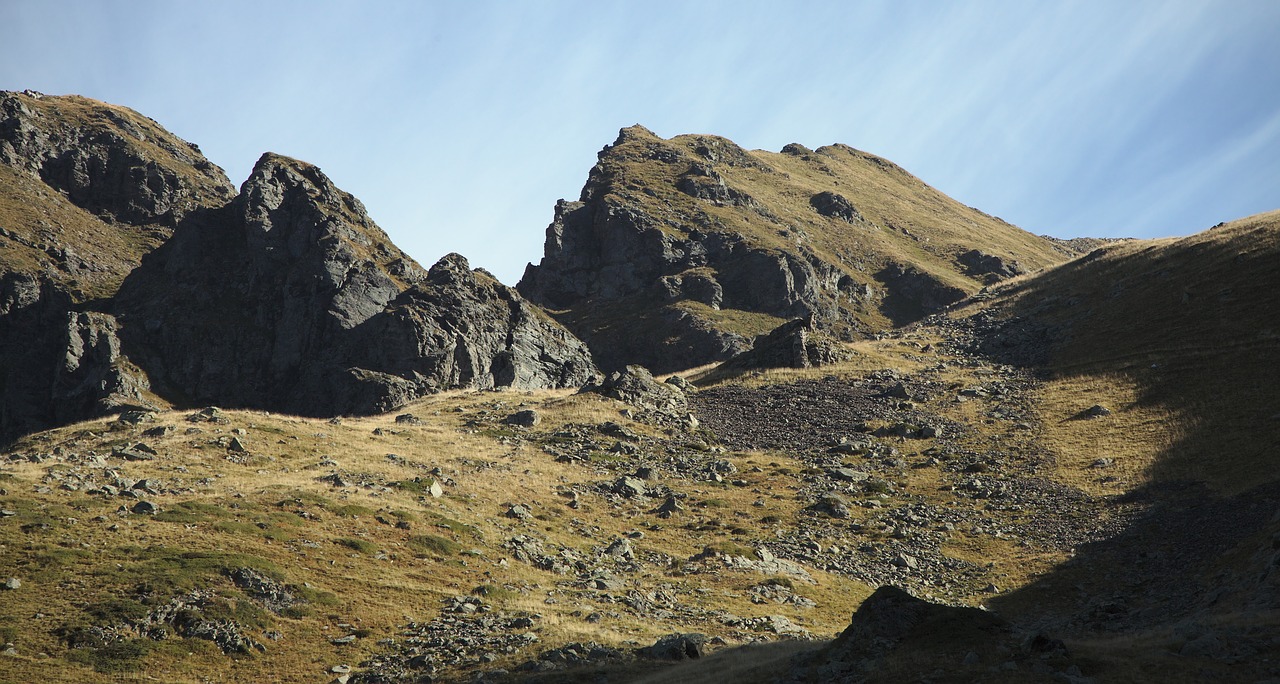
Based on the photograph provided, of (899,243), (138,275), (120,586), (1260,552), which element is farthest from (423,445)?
(899,243)

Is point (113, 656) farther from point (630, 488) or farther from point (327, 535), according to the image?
point (630, 488)

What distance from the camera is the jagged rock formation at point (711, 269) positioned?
488 feet

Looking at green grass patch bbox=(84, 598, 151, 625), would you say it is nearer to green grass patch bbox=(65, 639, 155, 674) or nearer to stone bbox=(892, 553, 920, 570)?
green grass patch bbox=(65, 639, 155, 674)

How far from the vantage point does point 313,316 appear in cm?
12644

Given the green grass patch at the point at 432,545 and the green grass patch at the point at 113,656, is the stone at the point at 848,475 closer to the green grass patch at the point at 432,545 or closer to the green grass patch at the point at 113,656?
the green grass patch at the point at 432,545

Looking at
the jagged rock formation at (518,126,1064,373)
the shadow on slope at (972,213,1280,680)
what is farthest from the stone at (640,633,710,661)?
the jagged rock formation at (518,126,1064,373)

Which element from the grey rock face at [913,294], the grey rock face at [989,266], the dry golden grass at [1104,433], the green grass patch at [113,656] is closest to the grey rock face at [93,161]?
the grey rock face at [913,294]

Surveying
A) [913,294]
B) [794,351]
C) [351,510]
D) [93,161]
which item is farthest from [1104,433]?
[93,161]

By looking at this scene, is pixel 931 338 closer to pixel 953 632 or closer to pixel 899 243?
pixel 953 632

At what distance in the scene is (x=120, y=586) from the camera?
103 feet

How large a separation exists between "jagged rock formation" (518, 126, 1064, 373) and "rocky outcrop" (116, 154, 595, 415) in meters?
23.5

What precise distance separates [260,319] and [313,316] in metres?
15.3

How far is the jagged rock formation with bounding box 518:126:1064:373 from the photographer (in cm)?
14862

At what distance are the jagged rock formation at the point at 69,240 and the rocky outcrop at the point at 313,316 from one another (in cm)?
844
